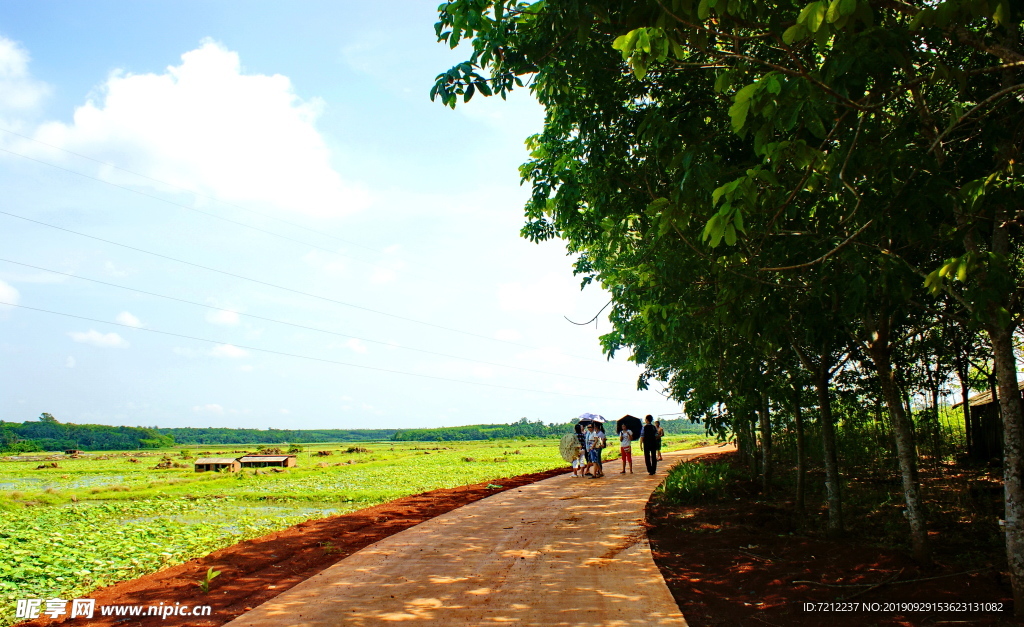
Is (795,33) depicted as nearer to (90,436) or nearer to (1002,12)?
(1002,12)

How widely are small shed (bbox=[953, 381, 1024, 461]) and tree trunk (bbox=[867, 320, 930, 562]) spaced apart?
11703mm

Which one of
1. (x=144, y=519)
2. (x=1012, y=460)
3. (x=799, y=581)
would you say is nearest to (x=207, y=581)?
(x=799, y=581)

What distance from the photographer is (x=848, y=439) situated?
15.9 m

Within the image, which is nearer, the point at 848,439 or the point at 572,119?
the point at 572,119

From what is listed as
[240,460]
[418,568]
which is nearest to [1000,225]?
[418,568]

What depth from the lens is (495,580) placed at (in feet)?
20.9

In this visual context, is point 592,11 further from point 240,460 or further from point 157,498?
point 240,460

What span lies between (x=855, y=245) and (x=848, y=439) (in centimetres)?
1323

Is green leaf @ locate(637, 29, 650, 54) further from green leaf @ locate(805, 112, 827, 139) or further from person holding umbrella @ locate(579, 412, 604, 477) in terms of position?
person holding umbrella @ locate(579, 412, 604, 477)

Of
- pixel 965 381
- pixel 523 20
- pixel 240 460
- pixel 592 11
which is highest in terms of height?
pixel 523 20

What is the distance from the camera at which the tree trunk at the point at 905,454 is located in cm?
638

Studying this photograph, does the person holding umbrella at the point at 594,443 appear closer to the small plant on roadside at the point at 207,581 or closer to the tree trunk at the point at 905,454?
the tree trunk at the point at 905,454

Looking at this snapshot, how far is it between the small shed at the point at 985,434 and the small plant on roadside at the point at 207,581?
58.1 feet

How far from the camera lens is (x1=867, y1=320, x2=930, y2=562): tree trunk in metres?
6.38
